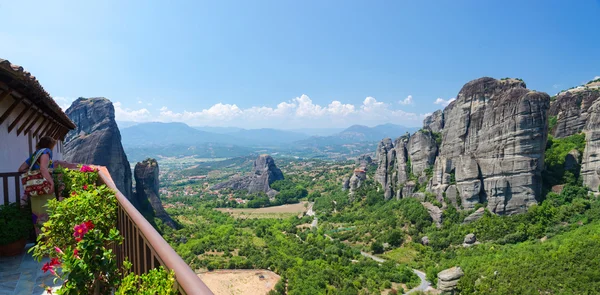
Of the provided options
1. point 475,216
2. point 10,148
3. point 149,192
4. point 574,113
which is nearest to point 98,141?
point 149,192

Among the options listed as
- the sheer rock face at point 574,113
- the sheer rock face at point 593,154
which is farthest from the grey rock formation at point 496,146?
the sheer rock face at point 574,113

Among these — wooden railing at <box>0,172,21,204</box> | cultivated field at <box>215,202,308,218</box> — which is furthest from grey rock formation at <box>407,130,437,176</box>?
wooden railing at <box>0,172,21,204</box>

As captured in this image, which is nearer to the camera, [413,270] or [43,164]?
[43,164]

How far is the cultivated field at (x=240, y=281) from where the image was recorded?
711 inches

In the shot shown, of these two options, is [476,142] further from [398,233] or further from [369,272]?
[369,272]

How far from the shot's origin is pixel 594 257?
13680 millimetres

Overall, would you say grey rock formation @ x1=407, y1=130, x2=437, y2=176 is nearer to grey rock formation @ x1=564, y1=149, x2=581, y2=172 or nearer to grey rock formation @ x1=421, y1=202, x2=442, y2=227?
grey rock formation @ x1=421, y1=202, x2=442, y2=227

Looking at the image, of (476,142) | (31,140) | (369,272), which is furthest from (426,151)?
(31,140)

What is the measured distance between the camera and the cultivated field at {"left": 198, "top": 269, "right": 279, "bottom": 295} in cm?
1805

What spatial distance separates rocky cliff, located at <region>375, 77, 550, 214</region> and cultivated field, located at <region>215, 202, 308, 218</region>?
22.3m

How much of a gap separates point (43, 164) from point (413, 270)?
22239 millimetres

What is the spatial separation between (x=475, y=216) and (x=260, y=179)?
162 feet

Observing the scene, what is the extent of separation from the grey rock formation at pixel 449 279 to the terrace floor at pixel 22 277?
17.9 meters

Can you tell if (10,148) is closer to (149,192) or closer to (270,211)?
(149,192)
